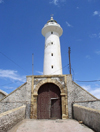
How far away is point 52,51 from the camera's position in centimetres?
1669

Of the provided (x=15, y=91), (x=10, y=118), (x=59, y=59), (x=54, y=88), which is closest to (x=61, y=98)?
(x=54, y=88)

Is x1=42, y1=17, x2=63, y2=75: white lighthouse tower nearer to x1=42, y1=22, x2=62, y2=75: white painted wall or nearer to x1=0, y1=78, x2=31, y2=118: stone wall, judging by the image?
x1=42, y1=22, x2=62, y2=75: white painted wall

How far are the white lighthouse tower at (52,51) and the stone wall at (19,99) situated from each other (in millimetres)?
5466

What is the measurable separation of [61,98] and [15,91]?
420 cm

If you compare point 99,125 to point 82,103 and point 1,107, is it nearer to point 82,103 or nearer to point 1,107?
point 82,103

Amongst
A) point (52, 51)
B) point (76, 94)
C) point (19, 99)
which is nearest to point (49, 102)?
point (76, 94)

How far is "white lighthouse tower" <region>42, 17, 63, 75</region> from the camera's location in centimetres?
1584

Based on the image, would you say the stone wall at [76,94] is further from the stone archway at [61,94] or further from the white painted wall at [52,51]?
the white painted wall at [52,51]

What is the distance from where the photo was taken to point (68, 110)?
9.78 m

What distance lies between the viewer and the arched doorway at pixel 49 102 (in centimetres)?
998

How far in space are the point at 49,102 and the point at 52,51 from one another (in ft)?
27.4

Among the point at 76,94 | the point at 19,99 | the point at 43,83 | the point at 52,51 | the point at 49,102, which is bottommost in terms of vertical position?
the point at 49,102

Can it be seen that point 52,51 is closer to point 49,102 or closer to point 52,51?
point 52,51

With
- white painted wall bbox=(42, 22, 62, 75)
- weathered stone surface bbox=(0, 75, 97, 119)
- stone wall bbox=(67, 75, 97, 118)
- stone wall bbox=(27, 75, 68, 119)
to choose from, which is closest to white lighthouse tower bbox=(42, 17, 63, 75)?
white painted wall bbox=(42, 22, 62, 75)
